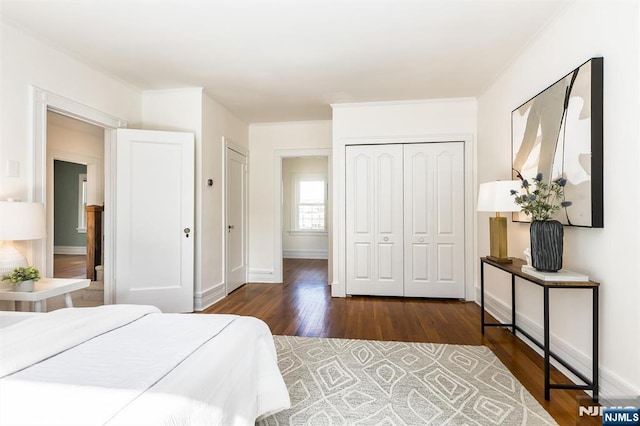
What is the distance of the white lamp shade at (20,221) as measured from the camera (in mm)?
2123

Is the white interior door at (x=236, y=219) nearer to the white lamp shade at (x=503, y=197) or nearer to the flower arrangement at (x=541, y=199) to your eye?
the white lamp shade at (x=503, y=197)

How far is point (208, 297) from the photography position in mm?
3889

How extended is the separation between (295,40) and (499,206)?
7.11ft

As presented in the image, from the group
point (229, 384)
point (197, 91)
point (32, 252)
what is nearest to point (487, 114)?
point (197, 91)

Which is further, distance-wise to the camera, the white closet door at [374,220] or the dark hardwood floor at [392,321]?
the white closet door at [374,220]

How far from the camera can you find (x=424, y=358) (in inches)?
96.2

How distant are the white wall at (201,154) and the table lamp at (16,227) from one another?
156 centimetres

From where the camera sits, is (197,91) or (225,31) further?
(197,91)

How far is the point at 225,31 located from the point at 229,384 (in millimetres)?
2578

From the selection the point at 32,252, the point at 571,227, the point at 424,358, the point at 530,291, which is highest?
the point at 571,227

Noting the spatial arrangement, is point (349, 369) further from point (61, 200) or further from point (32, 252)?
point (61, 200)

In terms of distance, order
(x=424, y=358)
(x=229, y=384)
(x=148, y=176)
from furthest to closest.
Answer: (x=148, y=176), (x=424, y=358), (x=229, y=384)

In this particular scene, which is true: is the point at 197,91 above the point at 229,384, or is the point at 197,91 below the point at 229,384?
above

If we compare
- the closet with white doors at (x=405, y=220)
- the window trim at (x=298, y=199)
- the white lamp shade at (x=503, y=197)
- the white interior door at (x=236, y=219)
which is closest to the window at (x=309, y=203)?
the window trim at (x=298, y=199)
